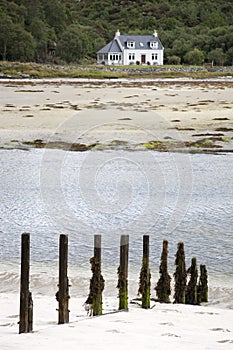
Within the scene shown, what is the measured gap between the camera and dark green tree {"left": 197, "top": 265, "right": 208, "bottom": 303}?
289 inches

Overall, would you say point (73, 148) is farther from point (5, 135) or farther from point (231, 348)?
point (231, 348)

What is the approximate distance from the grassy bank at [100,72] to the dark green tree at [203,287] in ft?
188

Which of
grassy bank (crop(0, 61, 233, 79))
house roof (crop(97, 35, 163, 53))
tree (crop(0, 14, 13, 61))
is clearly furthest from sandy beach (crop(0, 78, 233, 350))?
house roof (crop(97, 35, 163, 53))

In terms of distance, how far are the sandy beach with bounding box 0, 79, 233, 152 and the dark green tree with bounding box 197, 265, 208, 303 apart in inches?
535

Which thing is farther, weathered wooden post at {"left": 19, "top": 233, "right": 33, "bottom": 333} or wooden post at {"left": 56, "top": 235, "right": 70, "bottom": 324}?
wooden post at {"left": 56, "top": 235, "right": 70, "bottom": 324}

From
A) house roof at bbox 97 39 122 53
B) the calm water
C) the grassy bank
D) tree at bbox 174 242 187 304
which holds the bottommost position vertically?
the calm water

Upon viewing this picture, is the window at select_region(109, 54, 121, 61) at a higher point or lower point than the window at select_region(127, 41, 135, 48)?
lower

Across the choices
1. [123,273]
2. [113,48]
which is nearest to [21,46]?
[113,48]

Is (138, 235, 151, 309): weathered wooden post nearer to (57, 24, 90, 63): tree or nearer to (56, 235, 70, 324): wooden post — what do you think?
(56, 235, 70, 324): wooden post

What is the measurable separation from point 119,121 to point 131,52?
64.4 metres

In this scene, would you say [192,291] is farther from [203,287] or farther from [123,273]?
[123,273]

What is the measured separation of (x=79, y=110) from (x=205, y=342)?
1063 inches

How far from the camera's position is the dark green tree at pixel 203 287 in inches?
289

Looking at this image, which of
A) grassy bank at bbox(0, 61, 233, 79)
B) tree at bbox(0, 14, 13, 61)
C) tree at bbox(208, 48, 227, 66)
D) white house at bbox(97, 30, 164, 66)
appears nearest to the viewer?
grassy bank at bbox(0, 61, 233, 79)
